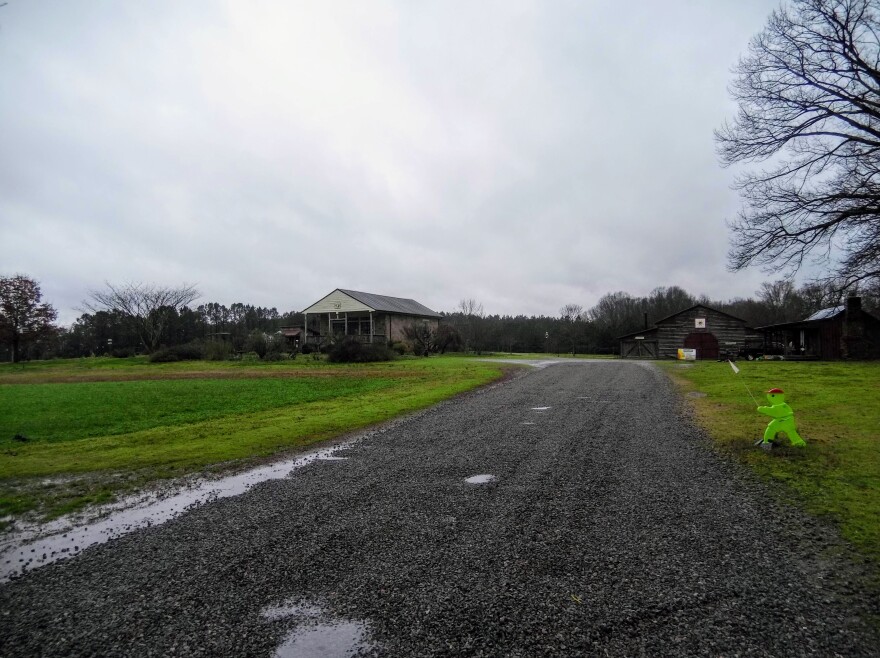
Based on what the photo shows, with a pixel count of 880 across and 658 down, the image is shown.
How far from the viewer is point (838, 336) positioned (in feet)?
103

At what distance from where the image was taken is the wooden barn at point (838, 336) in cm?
3036

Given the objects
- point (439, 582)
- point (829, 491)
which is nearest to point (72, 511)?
point (439, 582)

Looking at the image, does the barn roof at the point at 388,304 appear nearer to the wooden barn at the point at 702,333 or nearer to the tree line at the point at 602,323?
the tree line at the point at 602,323

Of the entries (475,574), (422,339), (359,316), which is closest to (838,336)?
(422,339)

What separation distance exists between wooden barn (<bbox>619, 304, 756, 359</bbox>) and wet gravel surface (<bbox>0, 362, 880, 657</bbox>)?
36351 millimetres

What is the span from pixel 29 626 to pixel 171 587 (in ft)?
2.90

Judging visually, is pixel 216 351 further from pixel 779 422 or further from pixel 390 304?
pixel 779 422

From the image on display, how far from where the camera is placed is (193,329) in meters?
78.2

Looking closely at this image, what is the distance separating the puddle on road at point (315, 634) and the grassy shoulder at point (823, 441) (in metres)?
4.53

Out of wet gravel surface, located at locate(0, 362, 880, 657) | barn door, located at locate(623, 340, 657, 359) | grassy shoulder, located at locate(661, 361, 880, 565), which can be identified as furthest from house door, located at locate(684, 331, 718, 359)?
wet gravel surface, located at locate(0, 362, 880, 657)

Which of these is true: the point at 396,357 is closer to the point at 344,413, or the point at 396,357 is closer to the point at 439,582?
the point at 344,413

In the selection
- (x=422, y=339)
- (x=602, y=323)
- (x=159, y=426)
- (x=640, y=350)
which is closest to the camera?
(x=159, y=426)

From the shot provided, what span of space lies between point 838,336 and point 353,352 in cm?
3360

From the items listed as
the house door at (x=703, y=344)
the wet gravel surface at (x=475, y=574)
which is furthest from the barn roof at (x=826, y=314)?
the wet gravel surface at (x=475, y=574)
